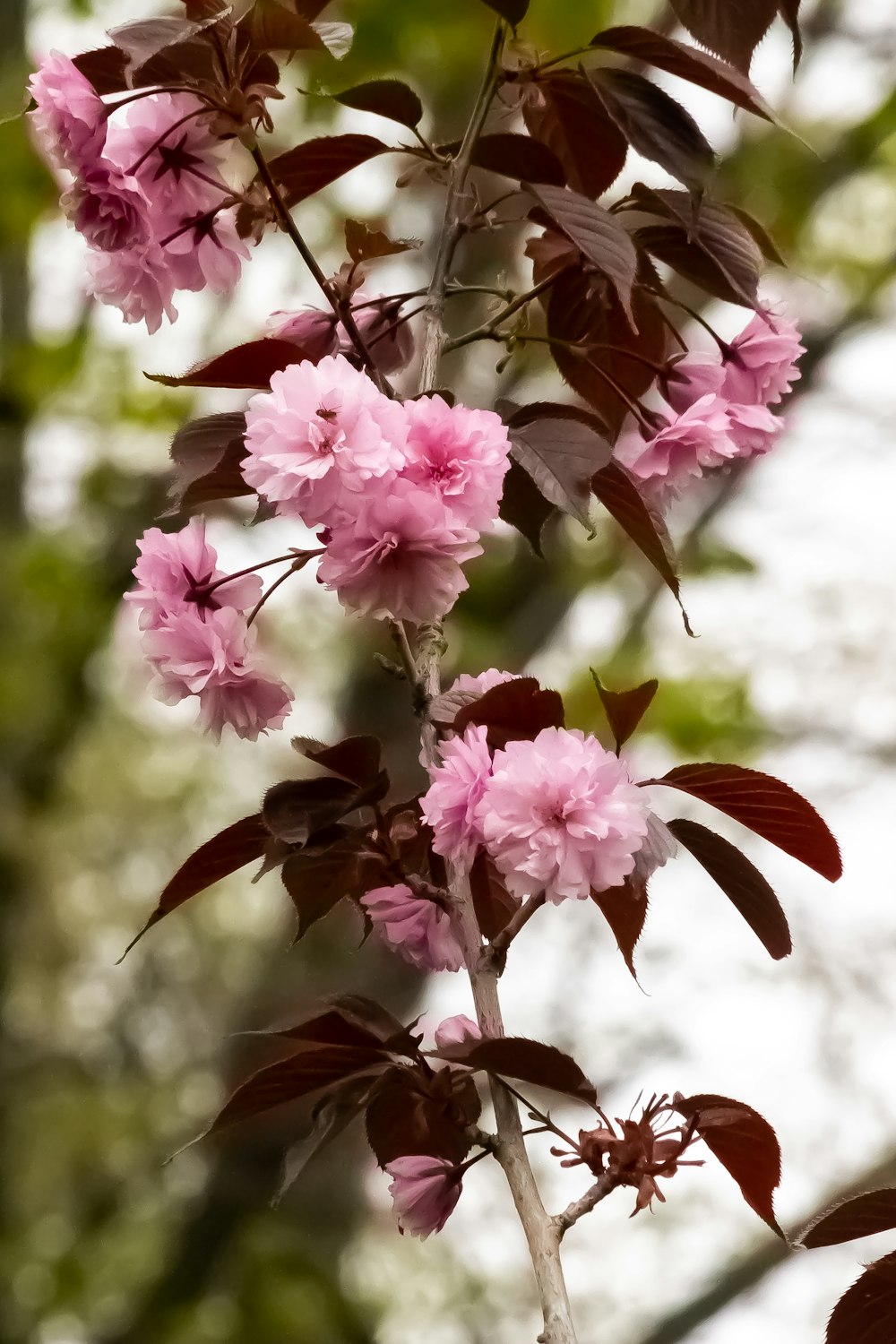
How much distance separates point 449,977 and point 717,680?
0.69 metres

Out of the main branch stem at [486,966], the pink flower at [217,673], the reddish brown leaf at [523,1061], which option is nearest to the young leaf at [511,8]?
the main branch stem at [486,966]

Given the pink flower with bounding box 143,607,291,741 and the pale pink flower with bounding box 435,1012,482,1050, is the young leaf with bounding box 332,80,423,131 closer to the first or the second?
the pink flower with bounding box 143,607,291,741

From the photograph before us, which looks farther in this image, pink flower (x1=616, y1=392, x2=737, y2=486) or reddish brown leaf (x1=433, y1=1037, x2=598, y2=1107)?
pink flower (x1=616, y1=392, x2=737, y2=486)

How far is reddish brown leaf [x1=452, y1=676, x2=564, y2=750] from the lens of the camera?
464mm

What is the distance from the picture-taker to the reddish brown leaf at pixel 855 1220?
45cm

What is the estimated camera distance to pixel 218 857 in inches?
20.1

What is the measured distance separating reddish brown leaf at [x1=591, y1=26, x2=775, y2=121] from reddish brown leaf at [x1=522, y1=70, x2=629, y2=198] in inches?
1.1

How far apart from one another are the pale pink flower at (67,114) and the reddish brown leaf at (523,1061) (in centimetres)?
36

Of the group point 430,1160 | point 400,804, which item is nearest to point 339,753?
point 400,804

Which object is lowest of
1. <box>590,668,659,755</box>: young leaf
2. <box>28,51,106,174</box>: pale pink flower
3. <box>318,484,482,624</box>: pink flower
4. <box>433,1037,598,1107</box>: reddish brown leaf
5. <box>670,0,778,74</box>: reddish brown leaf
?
<box>433,1037,598,1107</box>: reddish brown leaf

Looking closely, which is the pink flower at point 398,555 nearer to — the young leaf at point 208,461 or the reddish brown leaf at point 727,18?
the young leaf at point 208,461

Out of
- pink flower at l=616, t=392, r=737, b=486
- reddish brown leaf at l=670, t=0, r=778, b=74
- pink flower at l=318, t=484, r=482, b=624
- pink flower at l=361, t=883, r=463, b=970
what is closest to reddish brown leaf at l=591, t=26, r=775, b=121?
reddish brown leaf at l=670, t=0, r=778, b=74

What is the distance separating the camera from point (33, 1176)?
264 cm

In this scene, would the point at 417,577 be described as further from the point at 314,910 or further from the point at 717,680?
the point at 717,680
